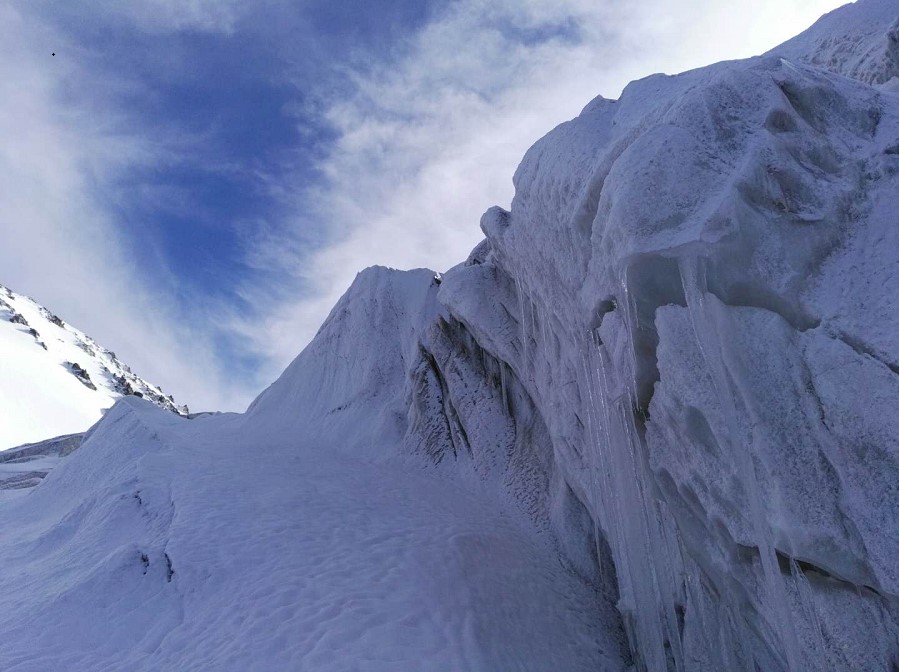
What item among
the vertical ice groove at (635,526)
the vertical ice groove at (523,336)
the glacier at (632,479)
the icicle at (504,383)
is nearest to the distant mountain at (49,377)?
the icicle at (504,383)

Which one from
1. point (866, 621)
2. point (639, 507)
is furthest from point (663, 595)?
point (866, 621)

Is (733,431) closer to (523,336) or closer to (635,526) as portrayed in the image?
(635,526)

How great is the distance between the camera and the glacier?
18.9ft

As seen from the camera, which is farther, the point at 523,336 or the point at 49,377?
the point at 49,377

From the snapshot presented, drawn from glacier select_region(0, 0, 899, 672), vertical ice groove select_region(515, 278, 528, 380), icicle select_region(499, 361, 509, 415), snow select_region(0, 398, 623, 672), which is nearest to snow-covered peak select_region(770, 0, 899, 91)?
glacier select_region(0, 0, 899, 672)

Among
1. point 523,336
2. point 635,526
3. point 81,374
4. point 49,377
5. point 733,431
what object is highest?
point 81,374

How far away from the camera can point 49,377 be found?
81.9 meters

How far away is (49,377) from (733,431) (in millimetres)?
98491

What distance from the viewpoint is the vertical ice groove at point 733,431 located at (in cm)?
581

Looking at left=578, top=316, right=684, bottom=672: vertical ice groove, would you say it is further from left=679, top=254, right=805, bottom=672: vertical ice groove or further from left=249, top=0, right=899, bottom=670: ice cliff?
left=679, top=254, right=805, bottom=672: vertical ice groove

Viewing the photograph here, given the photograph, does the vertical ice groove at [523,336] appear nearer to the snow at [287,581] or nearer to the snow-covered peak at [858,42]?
the snow at [287,581]

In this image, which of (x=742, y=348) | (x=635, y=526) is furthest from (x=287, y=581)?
(x=742, y=348)

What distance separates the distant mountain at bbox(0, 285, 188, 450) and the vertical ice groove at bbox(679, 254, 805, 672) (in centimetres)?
4738

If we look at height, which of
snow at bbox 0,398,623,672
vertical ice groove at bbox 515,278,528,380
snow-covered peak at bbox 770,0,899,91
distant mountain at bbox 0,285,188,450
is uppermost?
distant mountain at bbox 0,285,188,450
